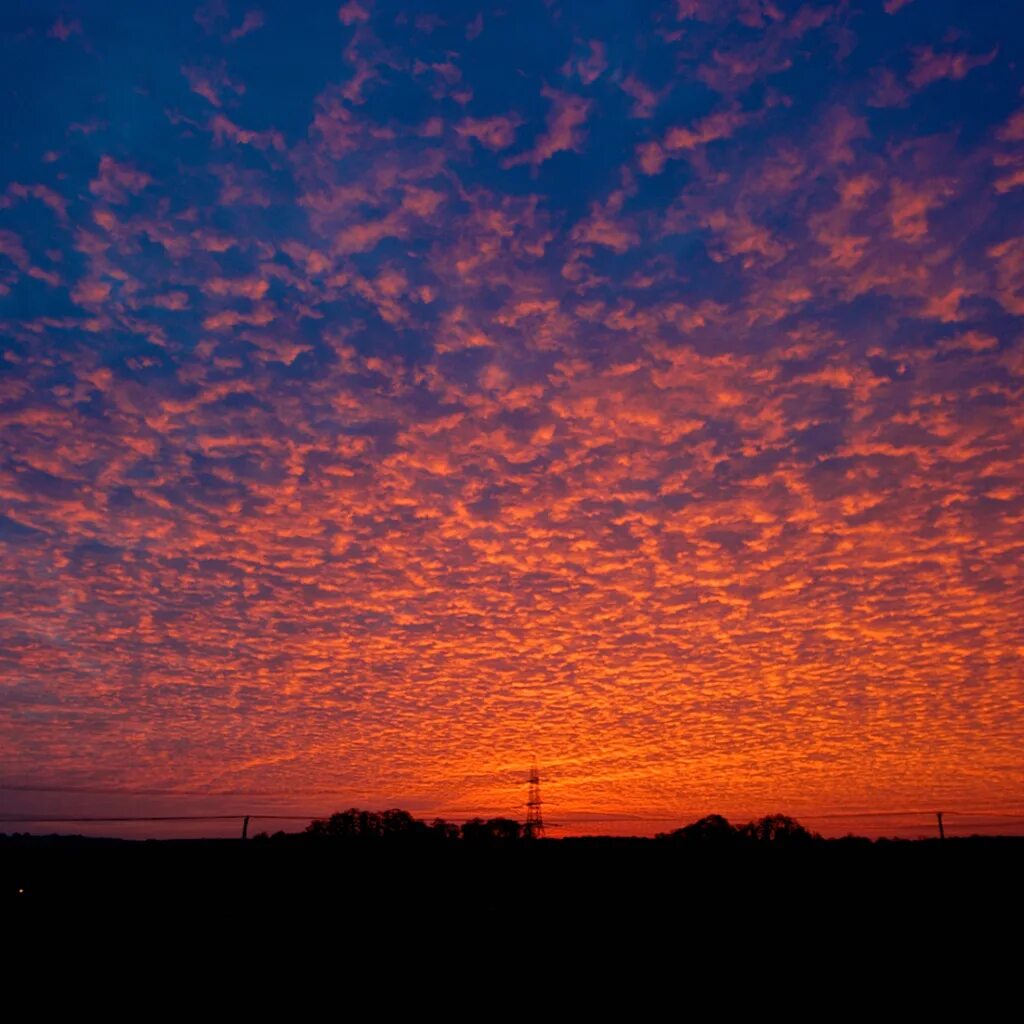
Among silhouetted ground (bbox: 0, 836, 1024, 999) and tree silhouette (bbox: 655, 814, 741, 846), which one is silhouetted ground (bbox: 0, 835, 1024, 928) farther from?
tree silhouette (bbox: 655, 814, 741, 846)

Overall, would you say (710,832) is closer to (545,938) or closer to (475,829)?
(475,829)

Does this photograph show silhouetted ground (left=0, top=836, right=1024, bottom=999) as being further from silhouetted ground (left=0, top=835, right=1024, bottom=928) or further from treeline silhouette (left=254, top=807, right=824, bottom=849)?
treeline silhouette (left=254, top=807, right=824, bottom=849)

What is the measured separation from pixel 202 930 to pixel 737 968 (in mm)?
18973

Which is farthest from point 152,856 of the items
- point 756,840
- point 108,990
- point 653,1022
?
point 756,840

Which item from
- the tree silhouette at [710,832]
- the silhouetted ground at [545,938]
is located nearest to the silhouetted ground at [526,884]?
the silhouetted ground at [545,938]

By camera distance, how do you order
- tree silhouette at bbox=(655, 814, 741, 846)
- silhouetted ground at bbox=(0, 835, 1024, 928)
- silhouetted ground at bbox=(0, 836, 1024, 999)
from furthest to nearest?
tree silhouette at bbox=(655, 814, 741, 846)
silhouetted ground at bbox=(0, 835, 1024, 928)
silhouetted ground at bbox=(0, 836, 1024, 999)

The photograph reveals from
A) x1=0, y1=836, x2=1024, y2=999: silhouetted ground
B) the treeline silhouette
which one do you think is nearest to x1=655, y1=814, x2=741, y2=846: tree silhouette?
the treeline silhouette

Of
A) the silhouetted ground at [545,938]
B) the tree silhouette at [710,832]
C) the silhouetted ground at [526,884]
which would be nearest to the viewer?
the silhouetted ground at [545,938]

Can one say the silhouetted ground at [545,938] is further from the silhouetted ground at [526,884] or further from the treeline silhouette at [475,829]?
the treeline silhouette at [475,829]

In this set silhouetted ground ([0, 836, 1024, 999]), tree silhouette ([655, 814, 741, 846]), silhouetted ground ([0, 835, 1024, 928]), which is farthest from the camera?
tree silhouette ([655, 814, 741, 846])

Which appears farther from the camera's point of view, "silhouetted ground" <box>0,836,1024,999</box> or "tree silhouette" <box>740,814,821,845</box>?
"tree silhouette" <box>740,814,821,845</box>

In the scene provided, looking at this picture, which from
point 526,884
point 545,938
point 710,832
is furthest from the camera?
point 710,832

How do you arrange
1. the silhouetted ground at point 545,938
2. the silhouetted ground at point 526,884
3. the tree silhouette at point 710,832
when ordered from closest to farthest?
1. the silhouetted ground at point 545,938
2. the silhouetted ground at point 526,884
3. the tree silhouette at point 710,832

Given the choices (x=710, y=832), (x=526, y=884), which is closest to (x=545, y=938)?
(x=526, y=884)
